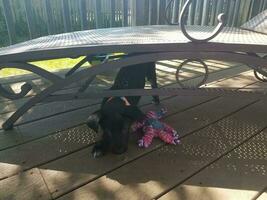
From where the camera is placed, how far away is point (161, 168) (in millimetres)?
1517

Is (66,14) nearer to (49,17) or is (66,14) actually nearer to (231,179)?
(49,17)

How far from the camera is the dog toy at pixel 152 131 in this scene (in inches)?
67.5

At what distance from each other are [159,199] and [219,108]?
1.15 metres

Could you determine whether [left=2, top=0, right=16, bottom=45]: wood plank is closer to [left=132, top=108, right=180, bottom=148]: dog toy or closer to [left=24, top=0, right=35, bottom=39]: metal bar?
[left=24, top=0, right=35, bottom=39]: metal bar

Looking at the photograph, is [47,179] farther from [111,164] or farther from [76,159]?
[111,164]

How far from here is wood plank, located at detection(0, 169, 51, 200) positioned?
1.32 meters

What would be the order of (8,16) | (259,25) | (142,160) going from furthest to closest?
(8,16) → (259,25) → (142,160)

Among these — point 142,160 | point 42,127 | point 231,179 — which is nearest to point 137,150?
point 142,160

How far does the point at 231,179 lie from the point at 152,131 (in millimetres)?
522

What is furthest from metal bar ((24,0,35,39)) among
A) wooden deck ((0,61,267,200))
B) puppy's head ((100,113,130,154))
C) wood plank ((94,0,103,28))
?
puppy's head ((100,113,130,154))

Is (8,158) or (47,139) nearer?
(8,158)

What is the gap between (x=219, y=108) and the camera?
2.24 metres

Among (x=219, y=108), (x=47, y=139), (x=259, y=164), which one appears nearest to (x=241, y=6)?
(x=219, y=108)

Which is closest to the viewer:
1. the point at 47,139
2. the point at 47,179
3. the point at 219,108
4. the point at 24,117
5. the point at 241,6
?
the point at 47,179
